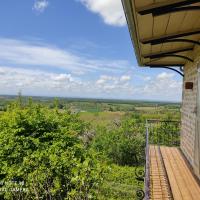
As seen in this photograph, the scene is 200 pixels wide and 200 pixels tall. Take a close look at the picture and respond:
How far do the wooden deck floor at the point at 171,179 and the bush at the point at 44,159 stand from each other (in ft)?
3.93

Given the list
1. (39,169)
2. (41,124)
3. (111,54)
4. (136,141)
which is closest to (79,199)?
(39,169)

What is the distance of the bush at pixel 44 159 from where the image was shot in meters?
7.22

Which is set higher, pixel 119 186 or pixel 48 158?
pixel 48 158

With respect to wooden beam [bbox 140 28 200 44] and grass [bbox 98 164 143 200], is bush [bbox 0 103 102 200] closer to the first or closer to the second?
wooden beam [bbox 140 28 200 44]

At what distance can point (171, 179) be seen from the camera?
600cm

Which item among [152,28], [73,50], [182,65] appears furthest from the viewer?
[73,50]

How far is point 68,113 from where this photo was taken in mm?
13234

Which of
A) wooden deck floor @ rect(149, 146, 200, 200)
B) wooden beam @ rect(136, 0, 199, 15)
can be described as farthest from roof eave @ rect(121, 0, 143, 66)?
wooden deck floor @ rect(149, 146, 200, 200)

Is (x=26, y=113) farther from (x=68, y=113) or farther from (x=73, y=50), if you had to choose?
(x=73, y=50)

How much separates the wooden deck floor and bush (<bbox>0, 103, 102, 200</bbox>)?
1196mm

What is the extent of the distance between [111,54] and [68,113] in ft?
205

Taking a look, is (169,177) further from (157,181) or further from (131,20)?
(131,20)

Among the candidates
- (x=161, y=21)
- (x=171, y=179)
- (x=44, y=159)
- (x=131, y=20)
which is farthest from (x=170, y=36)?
(x=44, y=159)

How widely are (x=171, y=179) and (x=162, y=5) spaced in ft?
11.1
